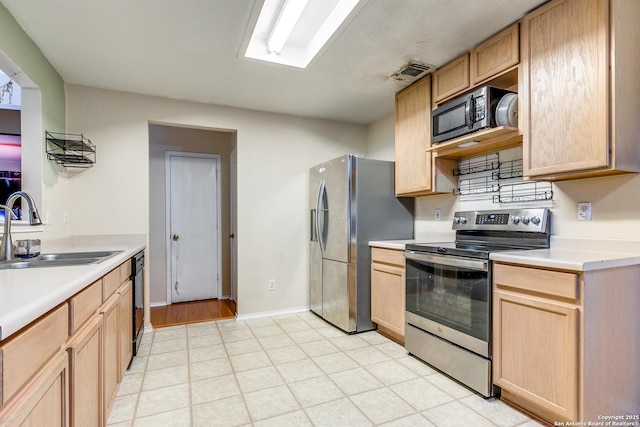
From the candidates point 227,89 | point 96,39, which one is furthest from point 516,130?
point 96,39

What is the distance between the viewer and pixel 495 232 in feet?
7.98

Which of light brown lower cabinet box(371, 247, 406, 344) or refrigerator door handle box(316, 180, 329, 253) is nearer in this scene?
light brown lower cabinet box(371, 247, 406, 344)

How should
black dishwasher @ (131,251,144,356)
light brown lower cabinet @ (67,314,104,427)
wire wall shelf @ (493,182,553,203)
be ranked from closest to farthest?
light brown lower cabinet @ (67,314,104,427)
wire wall shelf @ (493,182,553,203)
black dishwasher @ (131,251,144,356)

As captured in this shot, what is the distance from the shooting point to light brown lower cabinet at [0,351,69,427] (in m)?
0.78

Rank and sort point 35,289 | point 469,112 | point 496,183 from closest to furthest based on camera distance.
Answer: point 35,289
point 469,112
point 496,183

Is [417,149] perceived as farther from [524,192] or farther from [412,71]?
[524,192]

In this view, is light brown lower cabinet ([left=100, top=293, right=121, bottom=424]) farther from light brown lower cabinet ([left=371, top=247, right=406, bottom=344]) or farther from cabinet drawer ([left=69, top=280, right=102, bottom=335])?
light brown lower cabinet ([left=371, top=247, right=406, bottom=344])

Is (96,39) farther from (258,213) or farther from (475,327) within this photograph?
(475,327)

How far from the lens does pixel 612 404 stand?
1.60 meters

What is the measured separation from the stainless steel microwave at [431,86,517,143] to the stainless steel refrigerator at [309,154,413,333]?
802 mm

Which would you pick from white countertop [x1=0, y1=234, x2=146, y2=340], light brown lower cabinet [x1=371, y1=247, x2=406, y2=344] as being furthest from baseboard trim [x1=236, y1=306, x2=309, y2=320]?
white countertop [x1=0, y1=234, x2=146, y2=340]

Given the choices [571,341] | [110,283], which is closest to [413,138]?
Result: [571,341]

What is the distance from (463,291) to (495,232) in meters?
0.62

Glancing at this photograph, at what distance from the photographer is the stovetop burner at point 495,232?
2109mm
